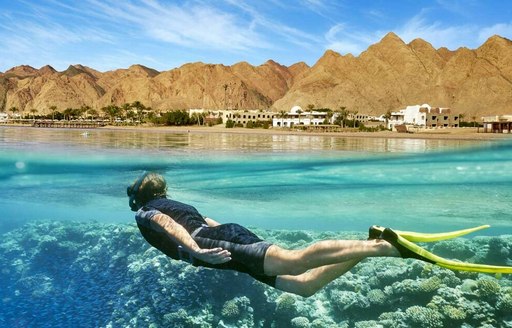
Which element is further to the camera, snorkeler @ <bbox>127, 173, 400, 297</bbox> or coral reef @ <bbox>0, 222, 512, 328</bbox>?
coral reef @ <bbox>0, 222, 512, 328</bbox>

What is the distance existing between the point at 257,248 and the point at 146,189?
129cm

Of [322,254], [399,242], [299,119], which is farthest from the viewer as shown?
[299,119]

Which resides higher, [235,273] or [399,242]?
[399,242]

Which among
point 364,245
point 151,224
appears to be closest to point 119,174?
point 151,224

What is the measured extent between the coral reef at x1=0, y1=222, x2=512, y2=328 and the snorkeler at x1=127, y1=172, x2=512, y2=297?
9.70ft

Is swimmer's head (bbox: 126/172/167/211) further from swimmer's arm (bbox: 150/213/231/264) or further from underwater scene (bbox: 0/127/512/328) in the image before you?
underwater scene (bbox: 0/127/512/328)

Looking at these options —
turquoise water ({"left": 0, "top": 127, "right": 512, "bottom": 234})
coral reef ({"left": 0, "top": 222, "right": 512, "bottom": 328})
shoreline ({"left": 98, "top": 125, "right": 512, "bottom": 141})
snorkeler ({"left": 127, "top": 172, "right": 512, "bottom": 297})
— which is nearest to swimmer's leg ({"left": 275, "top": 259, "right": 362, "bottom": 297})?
snorkeler ({"left": 127, "top": 172, "right": 512, "bottom": 297})

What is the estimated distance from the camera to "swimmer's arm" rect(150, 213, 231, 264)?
3.92 m

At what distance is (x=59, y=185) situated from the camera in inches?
471

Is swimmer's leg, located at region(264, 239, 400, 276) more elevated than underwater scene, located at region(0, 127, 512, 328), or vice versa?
swimmer's leg, located at region(264, 239, 400, 276)

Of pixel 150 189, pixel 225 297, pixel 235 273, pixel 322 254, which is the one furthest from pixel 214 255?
pixel 225 297

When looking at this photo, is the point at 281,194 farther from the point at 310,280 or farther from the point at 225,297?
the point at 310,280

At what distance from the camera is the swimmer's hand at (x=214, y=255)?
390 cm

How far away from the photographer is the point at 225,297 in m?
7.38
